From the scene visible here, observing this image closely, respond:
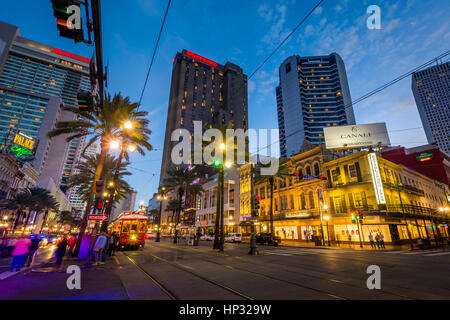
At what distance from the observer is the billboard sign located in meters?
32.8

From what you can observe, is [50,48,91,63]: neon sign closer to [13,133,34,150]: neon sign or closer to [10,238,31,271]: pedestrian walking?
[13,133,34,150]: neon sign

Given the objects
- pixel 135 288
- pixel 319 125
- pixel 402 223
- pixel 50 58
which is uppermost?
pixel 50 58

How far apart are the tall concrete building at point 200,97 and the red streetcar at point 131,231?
104025 millimetres

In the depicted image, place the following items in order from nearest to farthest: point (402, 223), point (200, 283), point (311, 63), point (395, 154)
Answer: point (200, 283)
point (402, 223)
point (395, 154)
point (311, 63)

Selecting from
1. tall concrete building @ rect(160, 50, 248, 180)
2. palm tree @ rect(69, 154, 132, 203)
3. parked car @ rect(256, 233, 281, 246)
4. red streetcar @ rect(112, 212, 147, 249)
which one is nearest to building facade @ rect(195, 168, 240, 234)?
parked car @ rect(256, 233, 281, 246)

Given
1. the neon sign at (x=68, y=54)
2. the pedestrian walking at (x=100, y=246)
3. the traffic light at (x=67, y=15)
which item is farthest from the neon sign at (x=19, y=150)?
the neon sign at (x=68, y=54)

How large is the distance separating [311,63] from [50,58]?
640 feet

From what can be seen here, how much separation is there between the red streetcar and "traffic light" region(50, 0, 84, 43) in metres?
20.4

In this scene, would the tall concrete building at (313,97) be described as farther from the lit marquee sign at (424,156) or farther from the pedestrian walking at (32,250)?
the pedestrian walking at (32,250)

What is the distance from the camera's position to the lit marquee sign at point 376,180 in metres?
27.1

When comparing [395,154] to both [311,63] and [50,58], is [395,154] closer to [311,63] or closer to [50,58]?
[311,63]

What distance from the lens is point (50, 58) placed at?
168 metres

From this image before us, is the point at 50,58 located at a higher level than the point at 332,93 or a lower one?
higher
